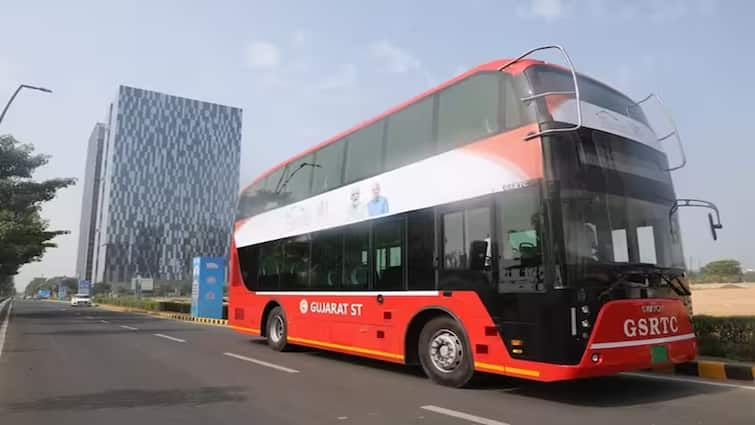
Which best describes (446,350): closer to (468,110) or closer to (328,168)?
(468,110)

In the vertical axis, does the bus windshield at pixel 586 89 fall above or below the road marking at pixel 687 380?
above

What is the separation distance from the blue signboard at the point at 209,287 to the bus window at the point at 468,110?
70.9ft

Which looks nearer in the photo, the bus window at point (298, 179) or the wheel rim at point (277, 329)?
the bus window at point (298, 179)

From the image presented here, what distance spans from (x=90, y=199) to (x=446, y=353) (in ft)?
525

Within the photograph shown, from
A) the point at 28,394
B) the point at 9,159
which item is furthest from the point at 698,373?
the point at 9,159

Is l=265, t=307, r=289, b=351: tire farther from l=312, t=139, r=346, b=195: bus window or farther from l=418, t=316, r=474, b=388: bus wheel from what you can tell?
l=418, t=316, r=474, b=388: bus wheel

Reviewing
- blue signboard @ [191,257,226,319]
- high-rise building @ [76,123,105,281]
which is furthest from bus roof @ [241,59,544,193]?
high-rise building @ [76,123,105,281]

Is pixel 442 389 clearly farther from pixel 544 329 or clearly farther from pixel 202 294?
pixel 202 294

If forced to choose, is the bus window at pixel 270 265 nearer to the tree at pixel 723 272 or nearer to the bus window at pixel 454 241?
the bus window at pixel 454 241

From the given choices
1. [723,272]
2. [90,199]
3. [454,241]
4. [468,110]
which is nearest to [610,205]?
[454,241]

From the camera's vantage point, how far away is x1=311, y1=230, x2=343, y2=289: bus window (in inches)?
388

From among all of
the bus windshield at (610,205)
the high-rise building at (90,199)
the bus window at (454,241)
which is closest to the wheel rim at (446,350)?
the bus window at (454,241)

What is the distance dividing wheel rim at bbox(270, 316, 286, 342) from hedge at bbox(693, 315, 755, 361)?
8256 mm

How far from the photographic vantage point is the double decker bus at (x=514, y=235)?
240 inches
